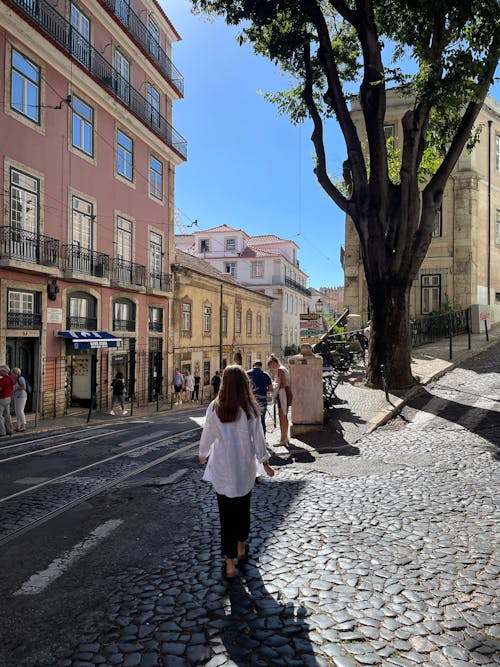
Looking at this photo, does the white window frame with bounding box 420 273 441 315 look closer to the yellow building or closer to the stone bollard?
the yellow building

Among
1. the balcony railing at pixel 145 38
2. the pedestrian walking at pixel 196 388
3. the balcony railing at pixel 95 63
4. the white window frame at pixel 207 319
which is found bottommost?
the pedestrian walking at pixel 196 388

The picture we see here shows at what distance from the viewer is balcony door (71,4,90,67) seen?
18.0 meters

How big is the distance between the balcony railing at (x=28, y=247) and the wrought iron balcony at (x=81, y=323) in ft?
6.96

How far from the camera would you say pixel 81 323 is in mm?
18875

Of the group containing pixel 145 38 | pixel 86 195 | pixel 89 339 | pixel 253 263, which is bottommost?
pixel 89 339

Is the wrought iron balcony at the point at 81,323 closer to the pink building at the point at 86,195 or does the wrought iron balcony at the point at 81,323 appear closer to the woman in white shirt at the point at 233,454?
the pink building at the point at 86,195

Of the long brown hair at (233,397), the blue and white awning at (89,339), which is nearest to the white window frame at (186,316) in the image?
the blue and white awning at (89,339)

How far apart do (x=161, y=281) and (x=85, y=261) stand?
628 cm

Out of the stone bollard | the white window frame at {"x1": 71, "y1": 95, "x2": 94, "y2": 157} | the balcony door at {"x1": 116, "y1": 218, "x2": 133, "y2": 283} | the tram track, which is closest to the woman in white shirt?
the tram track

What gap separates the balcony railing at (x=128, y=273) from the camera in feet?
68.5

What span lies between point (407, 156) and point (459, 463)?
757 centimetres

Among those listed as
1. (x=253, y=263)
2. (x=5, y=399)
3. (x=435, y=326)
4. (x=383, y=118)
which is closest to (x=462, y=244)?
(x=435, y=326)

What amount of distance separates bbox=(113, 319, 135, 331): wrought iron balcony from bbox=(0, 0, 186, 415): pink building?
45 mm

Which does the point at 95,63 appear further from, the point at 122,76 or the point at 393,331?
the point at 393,331
